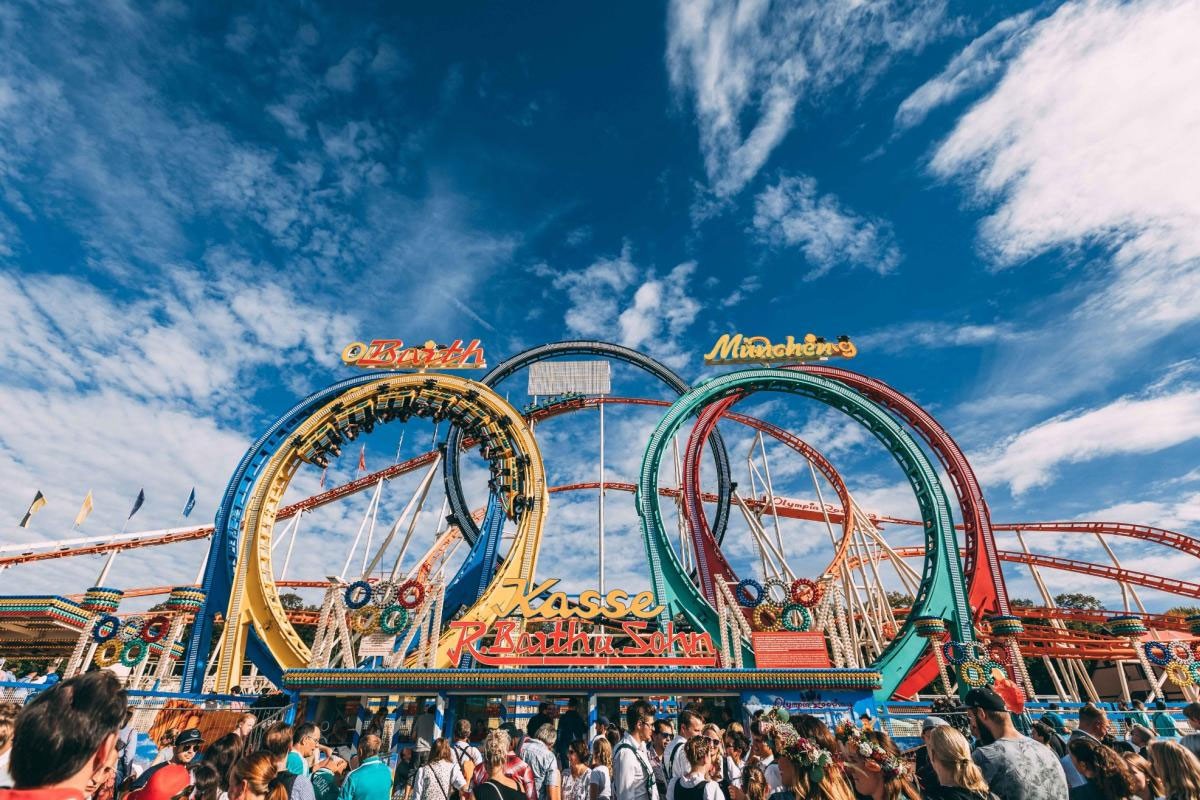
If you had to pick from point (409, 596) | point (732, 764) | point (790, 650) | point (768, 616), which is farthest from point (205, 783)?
point (768, 616)

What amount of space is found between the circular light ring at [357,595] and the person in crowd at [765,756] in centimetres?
1289

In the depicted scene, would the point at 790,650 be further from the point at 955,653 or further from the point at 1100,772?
the point at 1100,772

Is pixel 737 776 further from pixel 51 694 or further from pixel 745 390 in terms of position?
pixel 745 390

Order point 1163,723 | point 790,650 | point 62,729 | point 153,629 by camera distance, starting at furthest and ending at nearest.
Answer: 1. point 153,629
2. point 790,650
3. point 1163,723
4. point 62,729

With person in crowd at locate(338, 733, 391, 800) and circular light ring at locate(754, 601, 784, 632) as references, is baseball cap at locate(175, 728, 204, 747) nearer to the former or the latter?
person in crowd at locate(338, 733, 391, 800)

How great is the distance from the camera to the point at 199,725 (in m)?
12.8

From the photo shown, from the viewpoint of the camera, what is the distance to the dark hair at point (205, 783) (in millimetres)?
3488

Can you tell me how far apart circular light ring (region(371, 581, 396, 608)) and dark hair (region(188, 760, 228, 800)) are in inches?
513

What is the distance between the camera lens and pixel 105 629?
653 inches

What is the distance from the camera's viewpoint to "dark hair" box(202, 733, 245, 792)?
13.6 ft

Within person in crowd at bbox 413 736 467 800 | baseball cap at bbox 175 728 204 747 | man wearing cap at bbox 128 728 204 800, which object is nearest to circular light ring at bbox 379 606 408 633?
baseball cap at bbox 175 728 204 747

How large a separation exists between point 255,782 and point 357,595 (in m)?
13.9

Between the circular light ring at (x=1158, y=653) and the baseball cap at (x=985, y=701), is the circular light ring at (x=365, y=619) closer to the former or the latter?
the baseball cap at (x=985, y=701)

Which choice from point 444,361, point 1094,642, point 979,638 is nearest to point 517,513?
point 444,361
